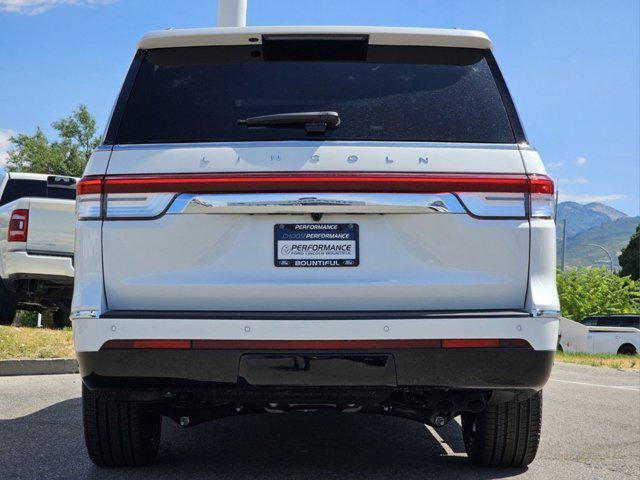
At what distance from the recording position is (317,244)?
3705 mm

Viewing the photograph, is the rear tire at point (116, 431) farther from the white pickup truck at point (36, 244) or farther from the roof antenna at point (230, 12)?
Answer: the roof antenna at point (230, 12)

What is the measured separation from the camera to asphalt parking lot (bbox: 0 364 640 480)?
183 inches

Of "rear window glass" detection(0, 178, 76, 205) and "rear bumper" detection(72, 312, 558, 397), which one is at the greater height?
"rear window glass" detection(0, 178, 76, 205)

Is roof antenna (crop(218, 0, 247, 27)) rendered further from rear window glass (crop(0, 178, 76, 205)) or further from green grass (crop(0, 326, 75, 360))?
green grass (crop(0, 326, 75, 360))

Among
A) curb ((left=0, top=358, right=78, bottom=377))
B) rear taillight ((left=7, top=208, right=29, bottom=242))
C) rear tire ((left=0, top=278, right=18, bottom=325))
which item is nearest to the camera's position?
curb ((left=0, top=358, right=78, bottom=377))

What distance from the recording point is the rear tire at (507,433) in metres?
4.50

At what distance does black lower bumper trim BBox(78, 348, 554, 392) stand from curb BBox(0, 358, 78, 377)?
20.9ft

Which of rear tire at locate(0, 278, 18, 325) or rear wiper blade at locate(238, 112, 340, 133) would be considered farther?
rear tire at locate(0, 278, 18, 325)

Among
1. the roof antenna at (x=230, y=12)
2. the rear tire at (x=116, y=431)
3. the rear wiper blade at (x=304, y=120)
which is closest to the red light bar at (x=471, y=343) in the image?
the rear wiper blade at (x=304, y=120)

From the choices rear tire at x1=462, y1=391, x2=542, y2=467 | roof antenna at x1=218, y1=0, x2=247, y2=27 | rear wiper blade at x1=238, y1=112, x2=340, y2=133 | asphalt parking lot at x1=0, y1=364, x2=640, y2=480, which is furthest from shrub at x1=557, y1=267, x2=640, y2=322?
rear wiper blade at x1=238, y1=112, x2=340, y2=133

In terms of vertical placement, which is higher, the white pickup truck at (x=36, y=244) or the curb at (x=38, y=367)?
the white pickup truck at (x=36, y=244)

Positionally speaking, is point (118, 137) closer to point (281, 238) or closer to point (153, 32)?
point (153, 32)

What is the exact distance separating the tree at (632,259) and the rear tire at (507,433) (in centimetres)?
7133

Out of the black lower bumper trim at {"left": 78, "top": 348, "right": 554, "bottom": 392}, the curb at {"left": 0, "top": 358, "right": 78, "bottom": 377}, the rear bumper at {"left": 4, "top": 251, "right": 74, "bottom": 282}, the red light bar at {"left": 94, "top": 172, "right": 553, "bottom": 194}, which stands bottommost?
the curb at {"left": 0, "top": 358, "right": 78, "bottom": 377}
